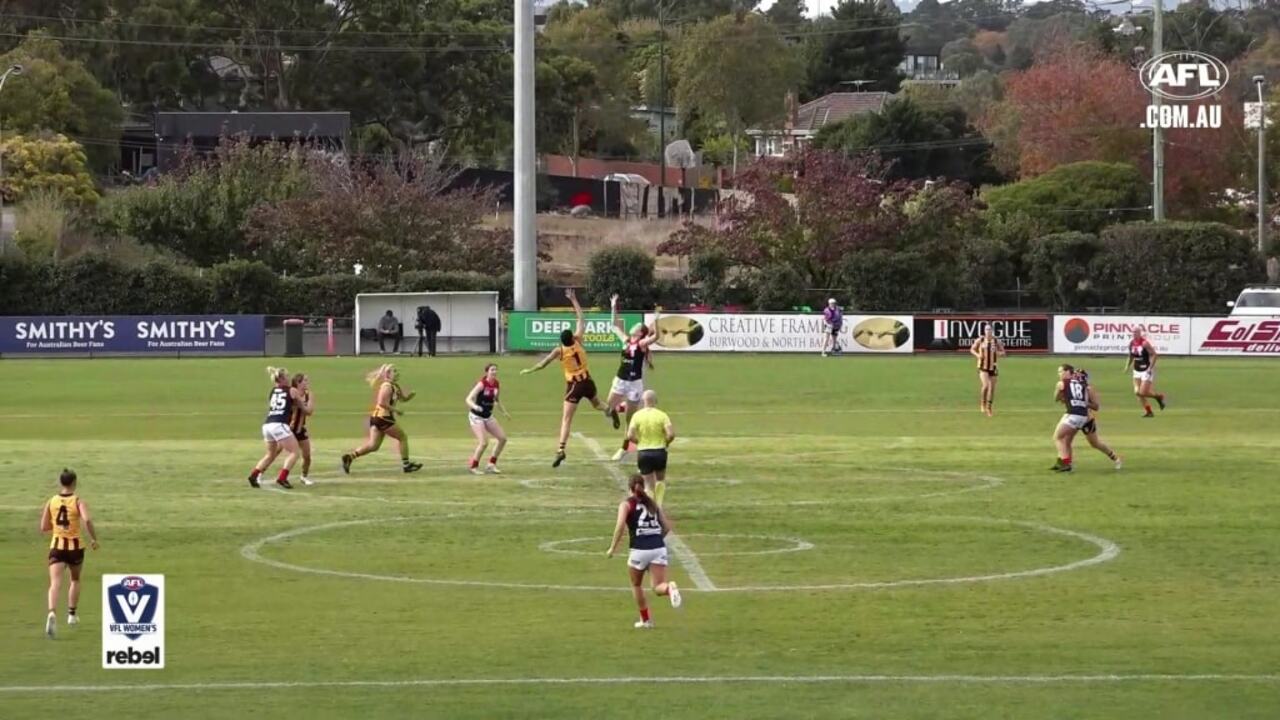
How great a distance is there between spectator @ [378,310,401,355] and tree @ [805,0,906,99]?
325 ft

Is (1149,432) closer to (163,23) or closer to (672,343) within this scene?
(672,343)

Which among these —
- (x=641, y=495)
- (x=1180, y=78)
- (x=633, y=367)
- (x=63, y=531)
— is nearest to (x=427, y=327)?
(x=633, y=367)

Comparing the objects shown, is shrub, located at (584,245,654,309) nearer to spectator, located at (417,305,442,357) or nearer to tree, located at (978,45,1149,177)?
spectator, located at (417,305,442,357)

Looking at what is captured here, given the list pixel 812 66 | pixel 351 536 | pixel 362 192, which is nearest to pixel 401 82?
pixel 362 192

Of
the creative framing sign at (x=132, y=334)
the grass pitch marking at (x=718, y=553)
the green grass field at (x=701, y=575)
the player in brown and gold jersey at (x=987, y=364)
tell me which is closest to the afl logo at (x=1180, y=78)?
the player in brown and gold jersey at (x=987, y=364)

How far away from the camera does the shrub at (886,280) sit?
82.8 meters

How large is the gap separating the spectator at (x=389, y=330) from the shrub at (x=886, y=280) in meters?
21.7

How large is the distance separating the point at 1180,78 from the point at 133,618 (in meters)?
79.3

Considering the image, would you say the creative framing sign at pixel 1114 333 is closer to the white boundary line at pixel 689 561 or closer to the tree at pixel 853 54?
the white boundary line at pixel 689 561

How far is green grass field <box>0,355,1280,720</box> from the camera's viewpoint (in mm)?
17703

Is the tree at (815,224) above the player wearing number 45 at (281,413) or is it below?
above

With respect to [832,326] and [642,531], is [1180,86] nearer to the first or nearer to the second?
[832,326]

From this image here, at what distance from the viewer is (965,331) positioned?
7088 cm

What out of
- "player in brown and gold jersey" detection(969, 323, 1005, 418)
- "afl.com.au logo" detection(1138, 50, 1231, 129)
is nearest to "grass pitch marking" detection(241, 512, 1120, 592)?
"player in brown and gold jersey" detection(969, 323, 1005, 418)
